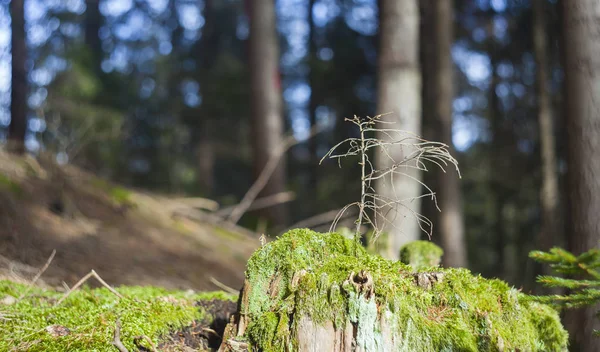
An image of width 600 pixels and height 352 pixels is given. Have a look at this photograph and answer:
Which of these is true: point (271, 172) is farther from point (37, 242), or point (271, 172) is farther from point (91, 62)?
point (91, 62)

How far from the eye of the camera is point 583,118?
171 inches

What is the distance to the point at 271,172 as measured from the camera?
922cm

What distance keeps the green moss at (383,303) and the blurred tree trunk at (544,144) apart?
24.7 ft

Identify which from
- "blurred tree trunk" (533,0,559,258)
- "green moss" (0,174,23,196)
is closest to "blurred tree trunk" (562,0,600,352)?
"blurred tree trunk" (533,0,559,258)

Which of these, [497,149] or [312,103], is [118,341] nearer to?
[497,149]

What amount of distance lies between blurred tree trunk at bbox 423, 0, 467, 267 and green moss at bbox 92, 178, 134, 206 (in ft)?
18.1

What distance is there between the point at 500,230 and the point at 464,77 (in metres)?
6.02

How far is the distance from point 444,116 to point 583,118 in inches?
190

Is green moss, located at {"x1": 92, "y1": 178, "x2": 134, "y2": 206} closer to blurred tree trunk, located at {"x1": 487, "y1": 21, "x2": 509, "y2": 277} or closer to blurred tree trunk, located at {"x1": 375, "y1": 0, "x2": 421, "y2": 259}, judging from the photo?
blurred tree trunk, located at {"x1": 375, "y1": 0, "x2": 421, "y2": 259}

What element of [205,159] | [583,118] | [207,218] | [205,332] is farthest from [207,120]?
[205,332]

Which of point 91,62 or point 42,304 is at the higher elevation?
point 91,62

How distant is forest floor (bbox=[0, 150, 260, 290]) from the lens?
4824mm

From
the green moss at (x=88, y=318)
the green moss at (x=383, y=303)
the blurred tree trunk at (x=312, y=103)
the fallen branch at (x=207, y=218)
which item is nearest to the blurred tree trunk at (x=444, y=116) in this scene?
the fallen branch at (x=207, y=218)

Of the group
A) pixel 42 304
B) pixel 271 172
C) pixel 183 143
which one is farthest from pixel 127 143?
pixel 42 304
